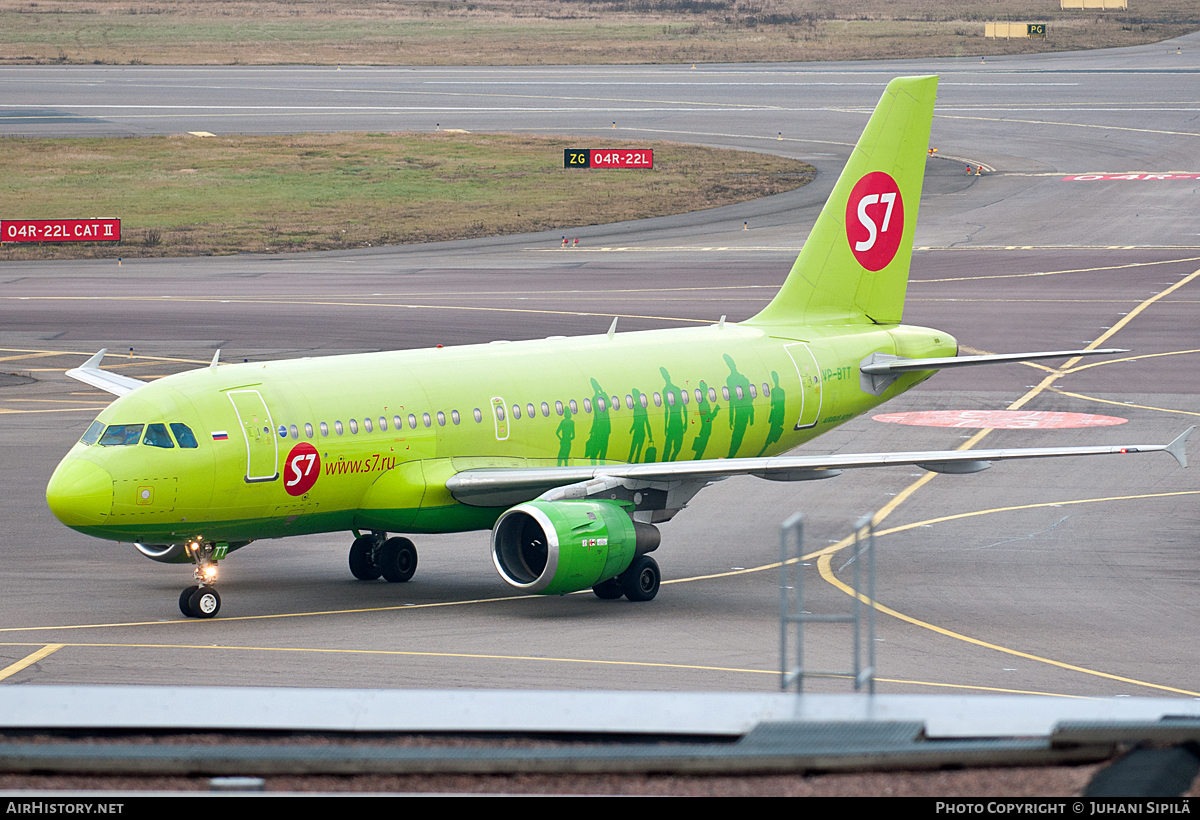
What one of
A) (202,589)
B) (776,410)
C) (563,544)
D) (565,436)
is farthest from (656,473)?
(202,589)

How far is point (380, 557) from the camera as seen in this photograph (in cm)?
3291

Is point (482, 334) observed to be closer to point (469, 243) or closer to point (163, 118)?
point (469, 243)

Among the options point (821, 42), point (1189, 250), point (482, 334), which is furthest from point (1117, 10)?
point (482, 334)

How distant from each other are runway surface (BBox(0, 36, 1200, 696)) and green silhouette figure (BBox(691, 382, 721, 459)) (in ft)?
7.56

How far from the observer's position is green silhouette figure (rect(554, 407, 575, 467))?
33.3 metres

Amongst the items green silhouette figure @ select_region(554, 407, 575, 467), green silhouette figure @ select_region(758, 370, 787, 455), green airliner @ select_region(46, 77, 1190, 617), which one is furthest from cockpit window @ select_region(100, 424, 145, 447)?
green silhouette figure @ select_region(758, 370, 787, 455)

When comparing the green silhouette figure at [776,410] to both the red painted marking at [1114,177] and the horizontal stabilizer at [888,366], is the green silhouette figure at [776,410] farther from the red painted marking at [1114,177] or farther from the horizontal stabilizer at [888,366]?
the red painted marking at [1114,177]

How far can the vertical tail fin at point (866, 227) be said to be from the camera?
39312 mm

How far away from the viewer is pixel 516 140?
11331 cm

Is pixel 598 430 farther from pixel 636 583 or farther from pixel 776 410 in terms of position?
pixel 776 410

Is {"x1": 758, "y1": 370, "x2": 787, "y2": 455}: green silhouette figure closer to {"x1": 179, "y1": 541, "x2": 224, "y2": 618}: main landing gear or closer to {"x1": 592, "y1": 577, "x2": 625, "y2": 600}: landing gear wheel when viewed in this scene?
{"x1": 592, "y1": 577, "x2": 625, "y2": 600}: landing gear wheel

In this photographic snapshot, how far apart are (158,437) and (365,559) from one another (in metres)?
5.92

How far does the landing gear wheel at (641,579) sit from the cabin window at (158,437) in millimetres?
8783

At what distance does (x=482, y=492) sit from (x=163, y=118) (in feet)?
333
